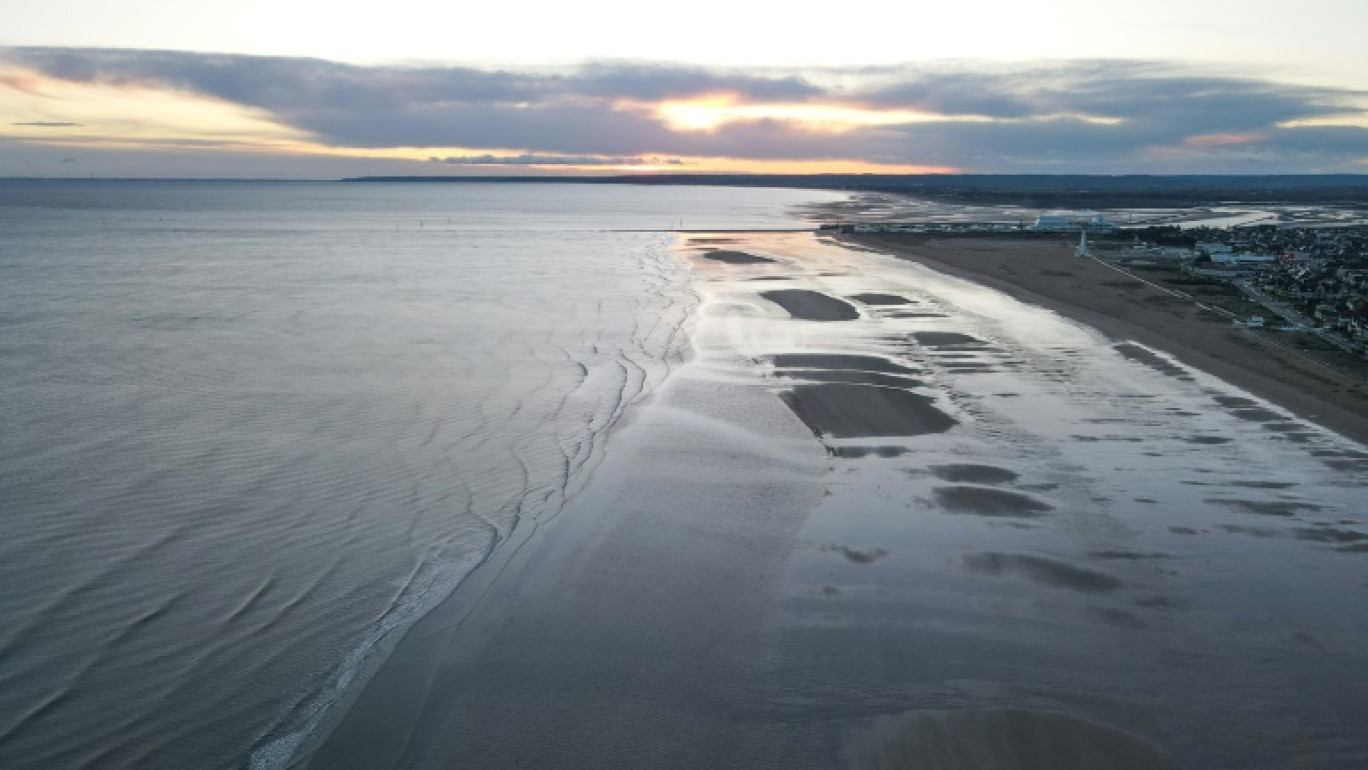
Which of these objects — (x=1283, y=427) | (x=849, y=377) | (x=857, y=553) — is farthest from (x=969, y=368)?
(x=857, y=553)

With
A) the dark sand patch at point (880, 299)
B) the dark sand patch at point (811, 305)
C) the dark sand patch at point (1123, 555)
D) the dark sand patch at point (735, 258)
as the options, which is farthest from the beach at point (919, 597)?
the dark sand patch at point (735, 258)

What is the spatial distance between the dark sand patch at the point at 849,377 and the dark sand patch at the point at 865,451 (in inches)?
181

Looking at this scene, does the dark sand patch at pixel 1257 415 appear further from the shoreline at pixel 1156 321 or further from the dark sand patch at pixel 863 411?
the dark sand patch at pixel 863 411

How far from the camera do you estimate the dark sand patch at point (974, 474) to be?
15086mm

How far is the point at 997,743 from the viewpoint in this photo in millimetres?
8172

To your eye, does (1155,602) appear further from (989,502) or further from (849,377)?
(849,377)

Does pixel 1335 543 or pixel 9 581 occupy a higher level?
pixel 1335 543

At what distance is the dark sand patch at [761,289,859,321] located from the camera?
32.0m

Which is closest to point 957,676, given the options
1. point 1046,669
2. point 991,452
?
point 1046,669

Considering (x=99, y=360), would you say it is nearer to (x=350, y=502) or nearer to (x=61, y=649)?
(x=350, y=502)

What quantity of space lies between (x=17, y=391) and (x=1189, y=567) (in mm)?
21538

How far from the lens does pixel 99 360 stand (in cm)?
2400

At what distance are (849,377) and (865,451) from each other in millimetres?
5603

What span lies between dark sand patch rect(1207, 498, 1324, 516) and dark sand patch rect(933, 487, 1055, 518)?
8.26ft
